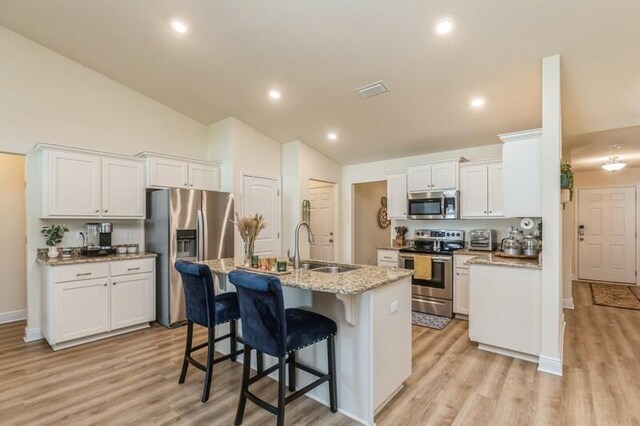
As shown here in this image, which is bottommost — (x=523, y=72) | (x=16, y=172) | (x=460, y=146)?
(x=16, y=172)

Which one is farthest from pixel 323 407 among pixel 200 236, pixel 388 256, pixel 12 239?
pixel 12 239

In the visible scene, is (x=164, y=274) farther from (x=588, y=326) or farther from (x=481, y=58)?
(x=588, y=326)

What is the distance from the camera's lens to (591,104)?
11.9ft

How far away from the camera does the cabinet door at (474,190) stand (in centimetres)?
455

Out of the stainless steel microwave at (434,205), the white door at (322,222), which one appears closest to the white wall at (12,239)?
the white door at (322,222)

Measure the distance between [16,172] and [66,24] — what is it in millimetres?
2343

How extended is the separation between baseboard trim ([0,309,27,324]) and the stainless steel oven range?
5365 millimetres

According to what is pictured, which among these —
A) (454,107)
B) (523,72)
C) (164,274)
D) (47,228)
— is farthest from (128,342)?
(523,72)

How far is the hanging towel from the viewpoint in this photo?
14.9 ft

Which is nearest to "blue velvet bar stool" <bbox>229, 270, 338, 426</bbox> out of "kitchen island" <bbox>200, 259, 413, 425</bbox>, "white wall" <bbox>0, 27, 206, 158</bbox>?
"kitchen island" <bbox>200, 259, 413, 425</bbox>

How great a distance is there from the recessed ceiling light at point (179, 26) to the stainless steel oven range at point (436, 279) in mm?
3933

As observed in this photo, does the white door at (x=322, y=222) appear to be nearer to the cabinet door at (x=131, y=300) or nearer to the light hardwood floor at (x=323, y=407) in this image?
the light hardwood floor at (x=323, y=407)

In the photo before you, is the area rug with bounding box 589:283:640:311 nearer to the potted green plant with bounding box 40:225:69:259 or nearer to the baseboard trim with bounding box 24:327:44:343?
the potted green plant with bounding box 40:225:69:259

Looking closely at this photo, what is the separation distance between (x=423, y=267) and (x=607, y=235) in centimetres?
483
